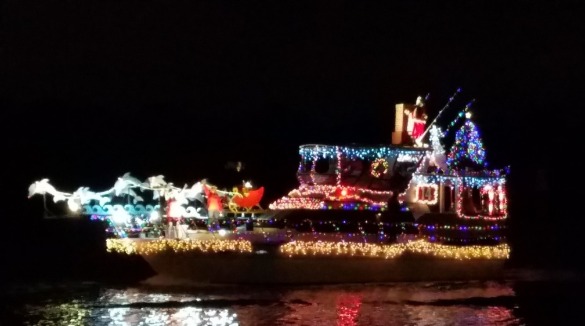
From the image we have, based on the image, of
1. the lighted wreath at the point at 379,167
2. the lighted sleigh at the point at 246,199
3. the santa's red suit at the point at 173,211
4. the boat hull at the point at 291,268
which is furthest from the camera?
the lighted wreath at the point at 379,167

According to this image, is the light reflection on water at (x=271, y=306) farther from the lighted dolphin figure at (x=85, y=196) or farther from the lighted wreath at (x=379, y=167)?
the lighted wreath at (x=379, y=167)

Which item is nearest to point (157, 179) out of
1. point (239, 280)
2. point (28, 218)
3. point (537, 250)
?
point (239, 280)

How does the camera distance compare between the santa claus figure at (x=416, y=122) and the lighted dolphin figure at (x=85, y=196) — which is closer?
A: the lighted dolphin figure at (x=85, y=196)

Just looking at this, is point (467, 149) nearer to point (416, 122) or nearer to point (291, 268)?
point (416, 122)

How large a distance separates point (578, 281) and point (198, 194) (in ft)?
45.4

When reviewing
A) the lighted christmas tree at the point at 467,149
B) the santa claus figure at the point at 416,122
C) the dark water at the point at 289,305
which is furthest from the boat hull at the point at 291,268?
the santa claus figure at the point at 416,122

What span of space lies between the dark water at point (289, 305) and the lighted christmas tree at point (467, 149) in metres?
3.71

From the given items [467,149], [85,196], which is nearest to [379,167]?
[467,149]

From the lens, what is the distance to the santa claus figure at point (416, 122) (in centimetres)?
3112

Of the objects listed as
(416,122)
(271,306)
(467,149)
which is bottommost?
(271,306)

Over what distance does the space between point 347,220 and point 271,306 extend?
13.0 ft

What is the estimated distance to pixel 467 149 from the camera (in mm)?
31062

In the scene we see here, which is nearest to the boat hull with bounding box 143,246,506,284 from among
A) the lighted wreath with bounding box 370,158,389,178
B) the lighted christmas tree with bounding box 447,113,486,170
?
the lighted wreath with bounding box 370,158,389,178

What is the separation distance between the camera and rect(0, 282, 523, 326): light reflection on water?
77.0ft
